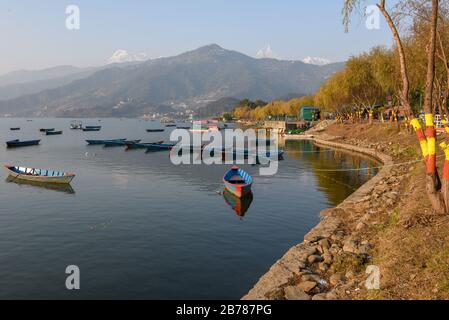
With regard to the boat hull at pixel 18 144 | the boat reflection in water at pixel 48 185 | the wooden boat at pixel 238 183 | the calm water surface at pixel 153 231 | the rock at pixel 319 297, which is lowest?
the calm water surface at pixel 153 231

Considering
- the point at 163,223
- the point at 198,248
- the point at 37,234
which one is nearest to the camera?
the point at 198,248

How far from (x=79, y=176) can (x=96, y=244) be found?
3175cm

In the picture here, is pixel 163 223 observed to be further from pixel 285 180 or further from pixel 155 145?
pixel 155 145

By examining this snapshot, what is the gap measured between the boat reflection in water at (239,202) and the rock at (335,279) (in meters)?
16.3

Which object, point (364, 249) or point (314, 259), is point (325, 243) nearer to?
point (314, 259)

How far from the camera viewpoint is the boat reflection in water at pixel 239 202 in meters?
34.6

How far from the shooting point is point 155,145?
93000 millimetres

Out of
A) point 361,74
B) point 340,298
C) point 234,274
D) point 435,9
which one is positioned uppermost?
point 361,74

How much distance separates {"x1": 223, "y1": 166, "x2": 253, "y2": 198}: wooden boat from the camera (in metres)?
38.2

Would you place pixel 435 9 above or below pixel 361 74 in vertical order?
below

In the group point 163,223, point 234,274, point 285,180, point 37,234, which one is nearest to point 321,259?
point 234,274

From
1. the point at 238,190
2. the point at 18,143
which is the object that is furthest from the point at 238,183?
the point at 18,143

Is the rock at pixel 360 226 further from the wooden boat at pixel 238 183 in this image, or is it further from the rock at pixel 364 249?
the wooden boat at pixel 238 183

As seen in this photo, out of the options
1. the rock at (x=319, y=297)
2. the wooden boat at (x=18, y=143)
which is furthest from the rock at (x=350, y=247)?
the wooden boat at (x=18, y=143)
